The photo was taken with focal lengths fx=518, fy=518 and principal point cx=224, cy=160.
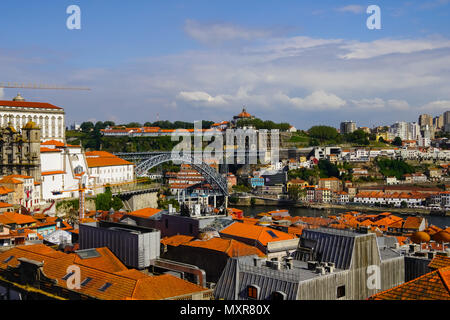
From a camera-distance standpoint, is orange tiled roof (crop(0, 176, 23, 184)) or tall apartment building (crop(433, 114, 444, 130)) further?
tall apartment building (crop(433, 114, 444, 130))

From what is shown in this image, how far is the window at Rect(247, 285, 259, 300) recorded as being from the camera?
4.59m

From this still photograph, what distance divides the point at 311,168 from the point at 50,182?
1040 inches

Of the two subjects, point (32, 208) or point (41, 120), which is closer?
point (32, 208)

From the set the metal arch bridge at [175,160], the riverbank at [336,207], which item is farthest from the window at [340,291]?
the riverbank at [336,207]

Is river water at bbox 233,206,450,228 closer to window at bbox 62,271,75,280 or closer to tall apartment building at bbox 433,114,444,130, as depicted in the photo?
window at bbox 62,271,75,280

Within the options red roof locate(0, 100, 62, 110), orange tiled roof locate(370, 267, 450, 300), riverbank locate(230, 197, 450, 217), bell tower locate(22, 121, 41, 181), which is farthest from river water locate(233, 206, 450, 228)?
orange tiled roof locate(370, 267, 450, 300)

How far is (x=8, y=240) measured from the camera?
9.05 meters

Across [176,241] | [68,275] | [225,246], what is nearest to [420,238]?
[176,241]

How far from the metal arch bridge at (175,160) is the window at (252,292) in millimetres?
23306

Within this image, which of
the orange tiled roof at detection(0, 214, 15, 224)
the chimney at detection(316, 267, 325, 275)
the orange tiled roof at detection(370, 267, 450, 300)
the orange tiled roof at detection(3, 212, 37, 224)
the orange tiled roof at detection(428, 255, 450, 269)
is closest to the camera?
the orange tiled roof at detection(370, 267, 450, 300)

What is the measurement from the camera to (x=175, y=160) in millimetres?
28625

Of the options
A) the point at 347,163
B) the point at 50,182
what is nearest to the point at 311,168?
the point at 347,163

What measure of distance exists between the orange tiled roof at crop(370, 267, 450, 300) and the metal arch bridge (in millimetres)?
24789
